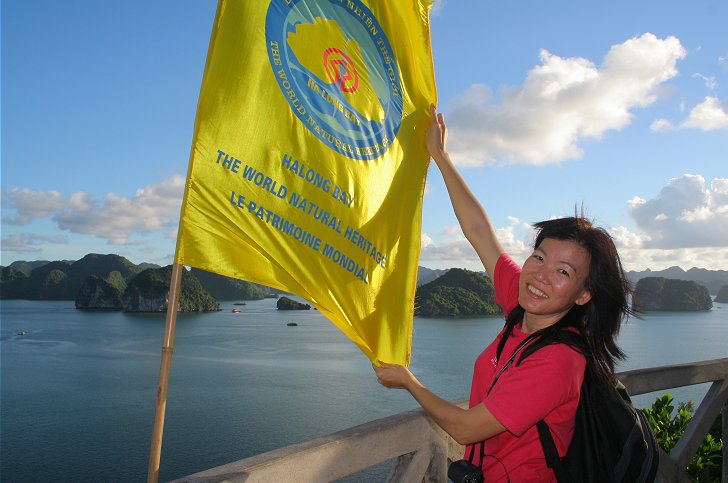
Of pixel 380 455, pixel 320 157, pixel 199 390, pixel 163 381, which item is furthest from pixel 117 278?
pixel 380 455

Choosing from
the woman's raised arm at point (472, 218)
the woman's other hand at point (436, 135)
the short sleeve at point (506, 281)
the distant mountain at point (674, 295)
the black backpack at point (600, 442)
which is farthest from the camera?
the distant mountain at point (674, 295)

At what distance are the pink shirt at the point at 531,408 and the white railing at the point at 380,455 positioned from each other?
304 millimetres

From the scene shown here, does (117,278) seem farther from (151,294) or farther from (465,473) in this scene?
(465,473)

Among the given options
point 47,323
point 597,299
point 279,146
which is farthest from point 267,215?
point 47,323

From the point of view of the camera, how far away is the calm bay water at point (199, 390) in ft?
119

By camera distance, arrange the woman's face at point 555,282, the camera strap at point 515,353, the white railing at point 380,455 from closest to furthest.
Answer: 1. the white railing at point 380,455
2. the camera strap at point 515,353
3. the woman's face at point 555,282

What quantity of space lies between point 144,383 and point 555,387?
57.8 metres

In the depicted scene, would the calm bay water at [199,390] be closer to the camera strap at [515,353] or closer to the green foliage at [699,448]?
the green foliage at [699,448]

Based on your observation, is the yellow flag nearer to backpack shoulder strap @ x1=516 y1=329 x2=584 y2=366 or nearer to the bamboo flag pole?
the bamboo flag pole

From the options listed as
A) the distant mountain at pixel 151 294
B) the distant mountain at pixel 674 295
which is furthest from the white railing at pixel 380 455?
the distant mountain at pixel 674 295

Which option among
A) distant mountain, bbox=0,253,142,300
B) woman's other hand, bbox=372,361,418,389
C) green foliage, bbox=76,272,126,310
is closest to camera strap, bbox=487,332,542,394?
woman's other hand, bbox=372,361,418,389

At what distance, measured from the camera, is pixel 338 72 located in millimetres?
2914

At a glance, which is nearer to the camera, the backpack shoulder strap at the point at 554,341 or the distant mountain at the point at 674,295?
the backpack shoulder strap at the point at 554,341

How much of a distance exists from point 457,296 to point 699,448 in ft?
424
